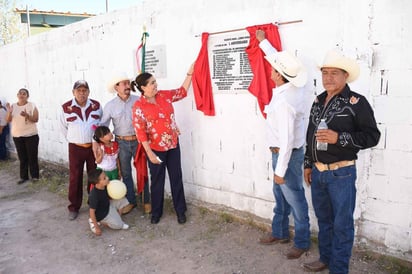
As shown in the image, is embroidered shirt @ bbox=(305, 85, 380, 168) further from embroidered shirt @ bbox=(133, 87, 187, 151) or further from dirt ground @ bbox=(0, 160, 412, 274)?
embroidered shirt @ bbox=(133, 87, 187, 151)

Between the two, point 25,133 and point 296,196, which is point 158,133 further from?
point 25,133

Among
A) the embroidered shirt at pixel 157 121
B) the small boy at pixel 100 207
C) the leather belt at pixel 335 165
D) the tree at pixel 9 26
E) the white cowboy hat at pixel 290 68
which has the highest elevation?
the tree at pixel 9 26

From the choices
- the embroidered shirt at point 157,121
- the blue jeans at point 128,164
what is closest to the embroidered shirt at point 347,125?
the embroidered shirt at point 157,121

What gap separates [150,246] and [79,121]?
1.83 metres

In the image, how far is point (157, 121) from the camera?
3953mm

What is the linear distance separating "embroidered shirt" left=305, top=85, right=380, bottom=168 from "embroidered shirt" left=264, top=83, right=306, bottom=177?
0.21 meters

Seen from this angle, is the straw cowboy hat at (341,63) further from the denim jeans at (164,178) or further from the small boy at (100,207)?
the small boy at (100,207)

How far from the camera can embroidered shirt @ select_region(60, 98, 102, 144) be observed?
177 inches

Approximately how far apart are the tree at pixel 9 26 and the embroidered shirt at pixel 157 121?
14.6 metres

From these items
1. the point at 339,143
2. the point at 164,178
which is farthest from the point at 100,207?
the point at 339,143

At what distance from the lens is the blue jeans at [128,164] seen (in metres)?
4.46

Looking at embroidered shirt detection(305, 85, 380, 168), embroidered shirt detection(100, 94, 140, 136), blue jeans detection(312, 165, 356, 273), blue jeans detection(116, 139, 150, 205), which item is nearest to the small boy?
blue jeans detection(116, 139, 150, 205)

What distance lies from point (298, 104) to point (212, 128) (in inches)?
60.2

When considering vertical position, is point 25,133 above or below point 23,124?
below
